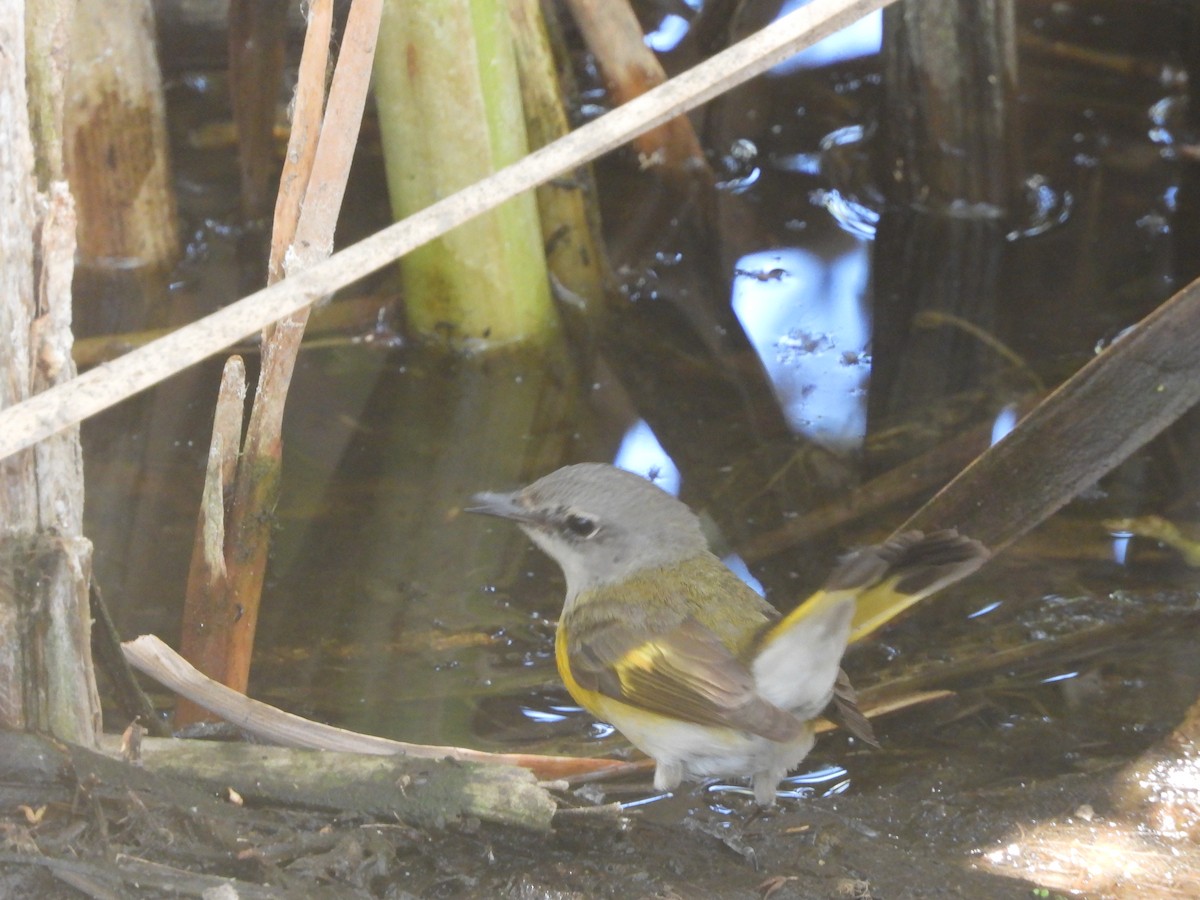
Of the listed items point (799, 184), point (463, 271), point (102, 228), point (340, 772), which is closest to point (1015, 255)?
point (799, 184)

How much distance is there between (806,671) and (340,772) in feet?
3.09

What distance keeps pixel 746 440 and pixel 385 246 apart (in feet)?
8.47

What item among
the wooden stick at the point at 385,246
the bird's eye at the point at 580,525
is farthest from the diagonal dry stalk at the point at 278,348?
the bird's eye at the point at 580,525

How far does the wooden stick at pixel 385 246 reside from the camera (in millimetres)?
2018

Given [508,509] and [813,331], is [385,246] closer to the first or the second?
[508,509]

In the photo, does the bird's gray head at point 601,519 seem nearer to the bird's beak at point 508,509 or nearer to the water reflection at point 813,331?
the bird's beak at point 508,509

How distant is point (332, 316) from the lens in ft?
17.0

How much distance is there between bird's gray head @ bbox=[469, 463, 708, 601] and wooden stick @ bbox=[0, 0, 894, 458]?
3.66ft

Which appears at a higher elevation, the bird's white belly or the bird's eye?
the bird's eye

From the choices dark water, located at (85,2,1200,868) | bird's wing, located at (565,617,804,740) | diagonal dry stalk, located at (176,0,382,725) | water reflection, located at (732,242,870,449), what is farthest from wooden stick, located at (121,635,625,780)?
water reflection, located at (732,242,870,449)

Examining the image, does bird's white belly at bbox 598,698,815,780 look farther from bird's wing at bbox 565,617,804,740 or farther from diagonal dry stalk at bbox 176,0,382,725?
diagonal dry stalk at bbox 176,0,382,725

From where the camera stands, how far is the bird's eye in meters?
3.21

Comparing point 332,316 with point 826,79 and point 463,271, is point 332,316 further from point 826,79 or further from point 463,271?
point 826,79

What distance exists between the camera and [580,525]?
3225 millimetres
